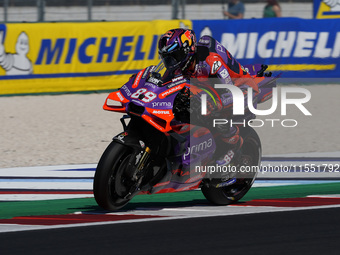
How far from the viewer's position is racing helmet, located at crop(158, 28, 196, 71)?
21.8 feet

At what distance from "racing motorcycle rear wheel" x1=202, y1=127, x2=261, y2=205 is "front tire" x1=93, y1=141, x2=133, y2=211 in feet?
3.45

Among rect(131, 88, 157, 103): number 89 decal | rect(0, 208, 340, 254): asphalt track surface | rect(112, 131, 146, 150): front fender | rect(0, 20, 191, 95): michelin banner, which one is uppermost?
rect(0, 20, 191, 95): michelin banner

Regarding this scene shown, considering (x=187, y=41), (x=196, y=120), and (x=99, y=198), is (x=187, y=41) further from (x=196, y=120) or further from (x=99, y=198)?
(x=99, y=198)

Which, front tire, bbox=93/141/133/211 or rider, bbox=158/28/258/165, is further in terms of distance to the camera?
rider, bbox=158/28/258/165

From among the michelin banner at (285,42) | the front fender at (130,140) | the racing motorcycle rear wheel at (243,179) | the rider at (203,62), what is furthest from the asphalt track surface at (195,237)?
the michelin banner at (285,42)

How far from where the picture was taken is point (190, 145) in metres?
6.82

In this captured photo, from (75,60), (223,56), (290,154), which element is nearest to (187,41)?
(223,56)

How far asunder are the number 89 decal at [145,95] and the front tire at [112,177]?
417 millimetres

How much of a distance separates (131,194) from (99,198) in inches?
11.9

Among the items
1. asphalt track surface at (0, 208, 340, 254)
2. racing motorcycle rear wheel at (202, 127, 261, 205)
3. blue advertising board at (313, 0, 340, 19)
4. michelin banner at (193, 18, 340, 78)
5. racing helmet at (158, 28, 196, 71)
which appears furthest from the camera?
blue advertising board at (313, 0, 340, 19)

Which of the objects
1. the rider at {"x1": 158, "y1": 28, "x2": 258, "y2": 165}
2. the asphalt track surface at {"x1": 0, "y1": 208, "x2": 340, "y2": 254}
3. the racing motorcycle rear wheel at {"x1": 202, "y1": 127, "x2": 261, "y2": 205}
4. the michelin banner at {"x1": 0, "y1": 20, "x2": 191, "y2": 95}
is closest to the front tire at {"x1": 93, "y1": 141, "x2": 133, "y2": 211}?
the asphalt track surface at {"x1": 0, "y1": 208, "x2": 340, "y2": 254}

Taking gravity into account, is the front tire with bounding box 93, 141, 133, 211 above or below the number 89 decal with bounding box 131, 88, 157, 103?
below

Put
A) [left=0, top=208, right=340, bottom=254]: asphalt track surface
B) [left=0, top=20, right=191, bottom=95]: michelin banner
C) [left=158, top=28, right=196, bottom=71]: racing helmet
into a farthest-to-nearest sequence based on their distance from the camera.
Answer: [left=0, top=20, right=191, bottom=95]: michelin banner < [left=158, top=28, right=196, bottom=71]: racing helmet < [left=0, top=208, right=340, bottom=254]: asphalt track surface

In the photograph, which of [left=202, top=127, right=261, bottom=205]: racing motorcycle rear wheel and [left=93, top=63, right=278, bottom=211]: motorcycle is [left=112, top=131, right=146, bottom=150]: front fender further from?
[left=202, top=127, right=261, bottom=205]: racing motorcycle rear wheel
